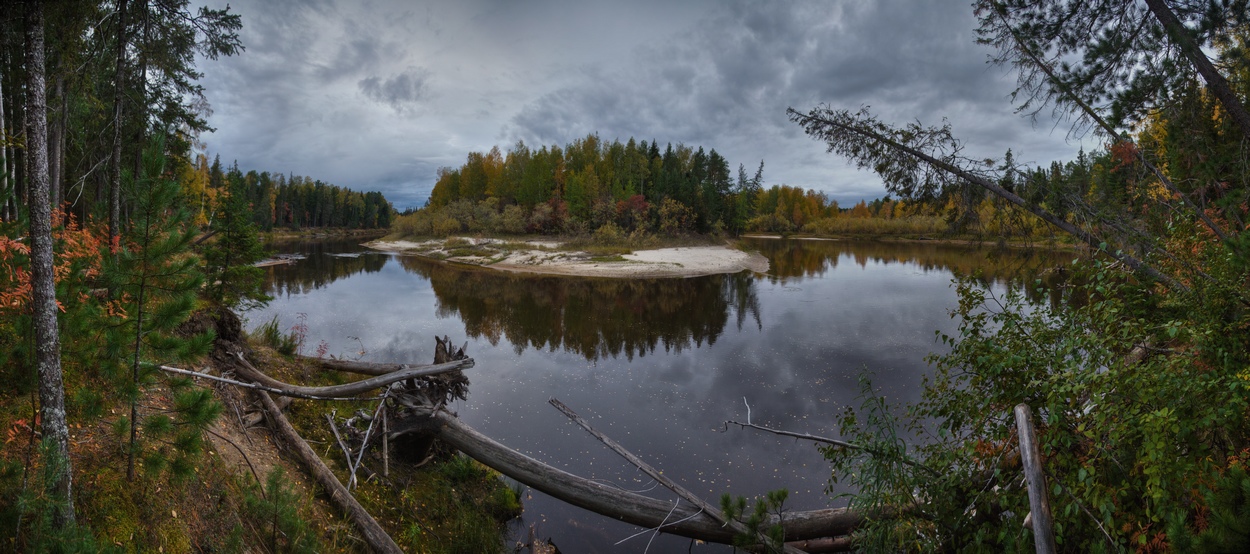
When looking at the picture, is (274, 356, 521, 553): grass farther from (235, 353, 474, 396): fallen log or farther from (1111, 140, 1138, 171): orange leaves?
(1111, 140, 1138, 171): orange leaves

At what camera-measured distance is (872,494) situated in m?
4.28

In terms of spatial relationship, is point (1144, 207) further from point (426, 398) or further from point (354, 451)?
point (354, 451)

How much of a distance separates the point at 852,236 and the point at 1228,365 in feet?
335

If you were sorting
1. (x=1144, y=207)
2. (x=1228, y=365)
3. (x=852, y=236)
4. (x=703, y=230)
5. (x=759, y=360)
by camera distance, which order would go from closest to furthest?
(x=1228, y=365) → (x=1144, y=207) → (x=759, y=360) → (x=703, y=230) → (x=852, y=236)

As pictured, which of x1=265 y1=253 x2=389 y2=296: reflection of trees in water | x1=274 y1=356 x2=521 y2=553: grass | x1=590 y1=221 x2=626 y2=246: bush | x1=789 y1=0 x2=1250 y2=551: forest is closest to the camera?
→ x1=789 y1=0 x2=1250 y2=551: forest

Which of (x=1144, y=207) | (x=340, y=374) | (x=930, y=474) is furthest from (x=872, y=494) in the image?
(x=340, y=374)

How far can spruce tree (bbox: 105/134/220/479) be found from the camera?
3631 mm

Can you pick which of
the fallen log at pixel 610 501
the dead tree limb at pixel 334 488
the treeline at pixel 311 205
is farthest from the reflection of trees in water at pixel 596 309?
the treeline at pixel 311 205

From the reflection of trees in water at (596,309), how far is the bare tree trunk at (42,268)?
44.6 ft

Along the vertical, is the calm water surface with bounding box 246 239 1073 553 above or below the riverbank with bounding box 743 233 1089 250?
below

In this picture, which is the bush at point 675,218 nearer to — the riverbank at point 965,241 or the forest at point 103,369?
the riverbank at point 965,241

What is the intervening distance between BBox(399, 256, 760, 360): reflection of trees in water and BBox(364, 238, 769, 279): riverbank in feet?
11.9

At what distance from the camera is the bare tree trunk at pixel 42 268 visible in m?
3.19

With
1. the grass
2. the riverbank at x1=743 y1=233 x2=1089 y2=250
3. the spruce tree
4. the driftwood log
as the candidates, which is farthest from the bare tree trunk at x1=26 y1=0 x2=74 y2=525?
the riverbank at x1=743 y1=233 x2=1089 y2=250
